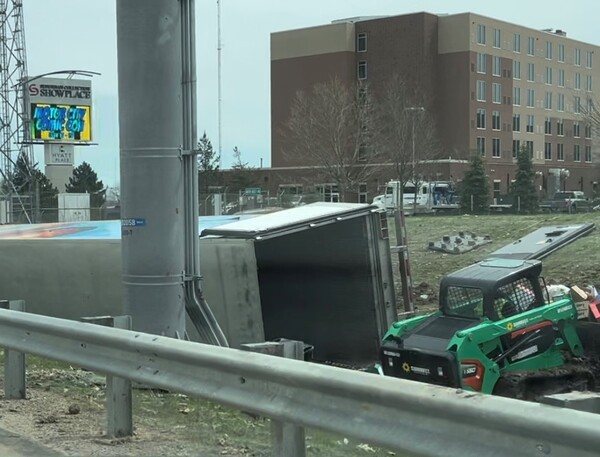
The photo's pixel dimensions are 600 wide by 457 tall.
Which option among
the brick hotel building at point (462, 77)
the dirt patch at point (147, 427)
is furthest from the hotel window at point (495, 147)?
the dirt patch at point (147, 427)

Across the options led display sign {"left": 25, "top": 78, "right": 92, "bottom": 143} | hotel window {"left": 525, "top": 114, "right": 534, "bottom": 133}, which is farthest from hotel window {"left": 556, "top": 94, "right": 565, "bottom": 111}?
led display sign {"left": 25, "top": 78, "right": 92, "bottom": 143}

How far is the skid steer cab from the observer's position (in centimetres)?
941

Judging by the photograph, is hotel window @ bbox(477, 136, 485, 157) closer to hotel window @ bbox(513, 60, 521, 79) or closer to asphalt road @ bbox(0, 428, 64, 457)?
hotel window @ bbox(513, 60, 521, 79)

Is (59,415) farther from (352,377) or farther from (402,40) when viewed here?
(402,40)

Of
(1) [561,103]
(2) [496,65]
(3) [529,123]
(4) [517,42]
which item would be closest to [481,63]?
(2) [496,65]

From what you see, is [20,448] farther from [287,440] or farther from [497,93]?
[497,93]

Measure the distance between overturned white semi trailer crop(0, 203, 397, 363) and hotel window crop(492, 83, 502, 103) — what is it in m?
70.5

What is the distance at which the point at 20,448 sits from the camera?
5.35 metres

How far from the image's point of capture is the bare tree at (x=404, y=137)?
190 feet

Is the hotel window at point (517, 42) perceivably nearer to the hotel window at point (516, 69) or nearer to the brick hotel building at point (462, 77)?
the brick hotel building at point (462, 77)

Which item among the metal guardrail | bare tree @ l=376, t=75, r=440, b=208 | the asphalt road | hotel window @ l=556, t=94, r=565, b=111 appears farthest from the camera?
hotel window @ l=556, t=94, r=565, b=111

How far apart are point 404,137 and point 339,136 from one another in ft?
15.9

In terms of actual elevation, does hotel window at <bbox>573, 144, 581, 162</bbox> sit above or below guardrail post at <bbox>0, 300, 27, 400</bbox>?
above

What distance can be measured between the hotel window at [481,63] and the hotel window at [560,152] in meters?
17.5
